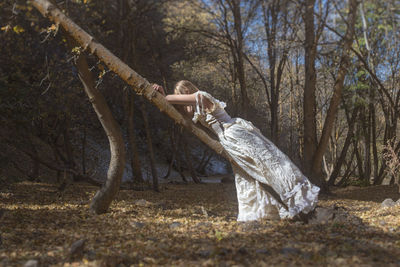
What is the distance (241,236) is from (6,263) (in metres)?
2.24

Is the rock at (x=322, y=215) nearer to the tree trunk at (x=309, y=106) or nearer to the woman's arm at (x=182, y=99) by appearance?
the woman's arm at (x=182, y=99)

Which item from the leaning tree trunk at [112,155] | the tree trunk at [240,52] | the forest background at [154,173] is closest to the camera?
the forest background at [154,173]

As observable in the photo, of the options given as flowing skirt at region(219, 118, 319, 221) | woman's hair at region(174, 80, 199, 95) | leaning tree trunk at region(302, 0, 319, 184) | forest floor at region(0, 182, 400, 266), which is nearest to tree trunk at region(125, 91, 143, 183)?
forest floor at region(0, 182, 400, 266)

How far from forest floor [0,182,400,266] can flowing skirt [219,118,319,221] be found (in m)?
0.27

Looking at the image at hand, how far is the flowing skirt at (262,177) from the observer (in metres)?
4.76

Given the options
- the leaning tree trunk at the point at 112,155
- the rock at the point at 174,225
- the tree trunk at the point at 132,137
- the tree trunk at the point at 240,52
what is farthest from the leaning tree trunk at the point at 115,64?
the tree trunk at the point at 240,52

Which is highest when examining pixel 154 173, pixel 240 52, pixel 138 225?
pixel 240 52

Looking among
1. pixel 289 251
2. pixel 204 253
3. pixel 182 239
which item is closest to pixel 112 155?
pixel 182 239

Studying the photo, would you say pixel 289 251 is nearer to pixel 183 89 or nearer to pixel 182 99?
pixel 182 99

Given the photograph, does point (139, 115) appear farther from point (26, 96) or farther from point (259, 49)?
point (26, 96)

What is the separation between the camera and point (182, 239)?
398 cm

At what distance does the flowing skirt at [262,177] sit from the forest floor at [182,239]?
27cm

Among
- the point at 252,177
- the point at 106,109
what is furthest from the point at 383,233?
the point at 106,109

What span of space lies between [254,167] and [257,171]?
7 centimetres
